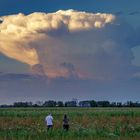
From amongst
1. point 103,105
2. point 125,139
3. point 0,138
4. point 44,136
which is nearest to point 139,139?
point 125,139

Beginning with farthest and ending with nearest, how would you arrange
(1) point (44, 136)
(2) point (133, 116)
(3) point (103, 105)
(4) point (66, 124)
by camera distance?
(3) point (103, 105) < (2) point (133, 116) < (4) point (66, 124) < (1) point (44, 136)

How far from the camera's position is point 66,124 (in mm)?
35875

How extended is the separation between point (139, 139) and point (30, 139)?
564cm

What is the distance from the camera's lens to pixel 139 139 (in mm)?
26797

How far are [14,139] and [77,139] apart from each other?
126 inches

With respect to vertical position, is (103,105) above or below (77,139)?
above

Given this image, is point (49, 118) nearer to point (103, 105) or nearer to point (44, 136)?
point (44, 136)

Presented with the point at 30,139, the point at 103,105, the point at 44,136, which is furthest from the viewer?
the point at 103,105

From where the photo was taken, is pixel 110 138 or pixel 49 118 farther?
pixel 49 118

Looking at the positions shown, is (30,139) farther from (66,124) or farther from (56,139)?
(66,124)

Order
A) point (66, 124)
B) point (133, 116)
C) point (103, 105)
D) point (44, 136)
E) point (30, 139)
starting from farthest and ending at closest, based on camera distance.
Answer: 1. point (103, 105)
2. point (133, 116)
3. point (66, 124)
4. point (44, 136)
5. point (30, 139)

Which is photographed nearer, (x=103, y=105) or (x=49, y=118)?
(x=49, y=118)

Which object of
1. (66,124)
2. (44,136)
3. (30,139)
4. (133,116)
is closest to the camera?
(30,139)

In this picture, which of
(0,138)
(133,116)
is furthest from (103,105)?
(0,138)
